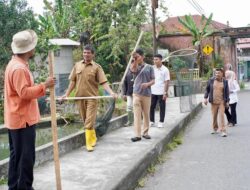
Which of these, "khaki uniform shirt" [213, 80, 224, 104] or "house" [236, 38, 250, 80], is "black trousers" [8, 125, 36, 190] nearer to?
"khaki uniform shirt" [213, 80, 224, 104]

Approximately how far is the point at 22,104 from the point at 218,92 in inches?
256

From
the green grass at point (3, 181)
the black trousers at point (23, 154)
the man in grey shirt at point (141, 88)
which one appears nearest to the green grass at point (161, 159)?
the man in grey shirt at point (141, 88)

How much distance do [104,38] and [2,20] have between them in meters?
12.2

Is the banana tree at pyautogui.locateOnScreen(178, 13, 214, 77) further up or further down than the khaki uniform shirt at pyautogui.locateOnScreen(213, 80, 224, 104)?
further up

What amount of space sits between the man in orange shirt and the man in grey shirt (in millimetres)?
4098

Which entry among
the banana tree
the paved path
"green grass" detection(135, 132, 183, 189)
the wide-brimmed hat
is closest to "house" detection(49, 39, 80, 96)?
"green grass" detection(135, 132, 183, 189)

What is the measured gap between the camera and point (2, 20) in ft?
44.0

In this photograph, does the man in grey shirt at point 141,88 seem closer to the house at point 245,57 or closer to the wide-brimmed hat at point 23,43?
the wide-brimmed hat at point 23,43

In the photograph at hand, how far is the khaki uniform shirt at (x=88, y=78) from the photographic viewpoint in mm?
7633

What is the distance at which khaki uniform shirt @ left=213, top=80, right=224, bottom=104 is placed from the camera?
10070 millimetres

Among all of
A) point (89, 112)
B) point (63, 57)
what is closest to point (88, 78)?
point (89, 112)

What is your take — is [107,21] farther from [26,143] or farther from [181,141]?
[26,143]

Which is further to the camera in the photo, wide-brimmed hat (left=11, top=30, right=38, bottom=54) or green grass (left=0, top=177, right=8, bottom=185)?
green grass (left=0, top=177, right=8, bottom=185)

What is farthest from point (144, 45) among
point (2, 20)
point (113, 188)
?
point (113, 188)
